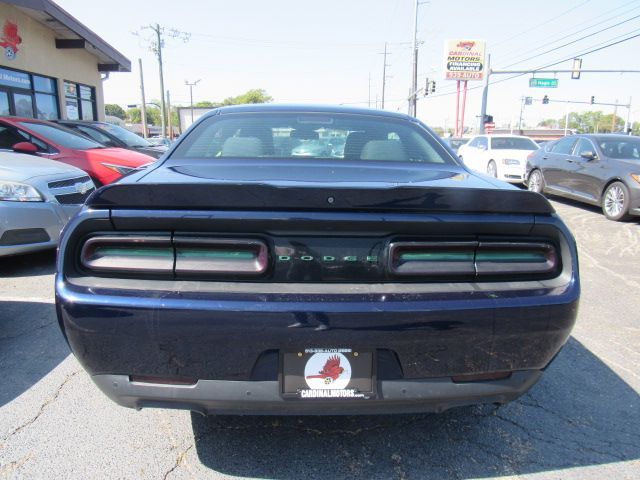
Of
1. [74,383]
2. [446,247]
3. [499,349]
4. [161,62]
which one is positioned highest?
[161,62]

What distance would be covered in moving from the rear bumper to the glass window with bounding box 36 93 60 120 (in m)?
15.8

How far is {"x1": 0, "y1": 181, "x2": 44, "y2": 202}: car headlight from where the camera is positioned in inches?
182

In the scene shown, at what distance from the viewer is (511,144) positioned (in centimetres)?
1397

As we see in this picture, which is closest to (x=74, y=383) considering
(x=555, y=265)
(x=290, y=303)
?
(x=290, y=303)

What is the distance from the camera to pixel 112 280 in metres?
1.81

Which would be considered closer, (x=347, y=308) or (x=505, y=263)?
(x=347, y=308)

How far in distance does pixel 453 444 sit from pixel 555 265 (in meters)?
0.98

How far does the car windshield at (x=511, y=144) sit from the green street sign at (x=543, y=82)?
24913 millimetres

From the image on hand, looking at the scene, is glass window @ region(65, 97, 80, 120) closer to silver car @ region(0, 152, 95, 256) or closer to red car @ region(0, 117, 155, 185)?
red car @ region(0, 117, 155, 185)

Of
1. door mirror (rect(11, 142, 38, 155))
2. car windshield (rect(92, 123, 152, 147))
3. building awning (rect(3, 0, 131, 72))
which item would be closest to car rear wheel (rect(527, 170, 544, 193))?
car windshield (rect(92, 123, 152, 147))

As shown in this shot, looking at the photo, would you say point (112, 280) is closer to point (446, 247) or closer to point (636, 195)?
point (446, 247)

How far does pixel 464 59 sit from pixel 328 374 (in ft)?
212

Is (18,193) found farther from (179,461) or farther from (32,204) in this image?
(179,461)

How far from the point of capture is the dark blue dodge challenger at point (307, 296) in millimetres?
1716
